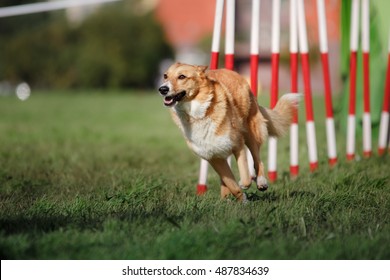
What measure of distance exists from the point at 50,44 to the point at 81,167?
29.7m

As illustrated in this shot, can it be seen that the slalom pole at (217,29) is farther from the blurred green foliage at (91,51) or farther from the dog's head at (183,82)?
the blurred green foliage at (91,51)

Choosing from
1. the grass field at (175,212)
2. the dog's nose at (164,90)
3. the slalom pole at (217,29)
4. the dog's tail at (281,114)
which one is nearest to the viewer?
the grass field at (175,212)

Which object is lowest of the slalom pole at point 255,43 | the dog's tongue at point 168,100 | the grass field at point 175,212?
the grass field at point 175,212

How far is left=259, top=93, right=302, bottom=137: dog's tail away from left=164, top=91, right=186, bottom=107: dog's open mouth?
1065 mm

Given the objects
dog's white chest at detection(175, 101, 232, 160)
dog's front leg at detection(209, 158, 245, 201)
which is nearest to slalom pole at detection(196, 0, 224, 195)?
dog's front leg at detection(209, 158, 245, 201)

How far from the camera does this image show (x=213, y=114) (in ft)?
17.0

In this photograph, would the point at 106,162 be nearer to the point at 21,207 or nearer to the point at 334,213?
the point at 21,207

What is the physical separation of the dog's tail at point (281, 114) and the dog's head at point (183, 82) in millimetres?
974

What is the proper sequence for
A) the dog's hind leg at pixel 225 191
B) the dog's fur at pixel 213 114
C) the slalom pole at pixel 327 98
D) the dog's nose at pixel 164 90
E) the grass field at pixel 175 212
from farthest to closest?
the slalom pole at pixel 327 98, the dog's hind leg at pixel 225 191, the dog's fur at pixel 213 114, the dog's nose at pixel 164 90, the grass field at pixel 175 212

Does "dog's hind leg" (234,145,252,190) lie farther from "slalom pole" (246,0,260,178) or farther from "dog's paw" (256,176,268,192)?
"slalom pole" (246,0,260,178)

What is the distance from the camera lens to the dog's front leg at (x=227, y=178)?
210 inches

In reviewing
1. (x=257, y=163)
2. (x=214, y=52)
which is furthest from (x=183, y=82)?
(x=214, y=52)

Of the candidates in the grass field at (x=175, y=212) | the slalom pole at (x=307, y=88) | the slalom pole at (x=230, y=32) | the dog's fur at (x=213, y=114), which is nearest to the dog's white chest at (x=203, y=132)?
the dog's fur at (x=213, y=114)

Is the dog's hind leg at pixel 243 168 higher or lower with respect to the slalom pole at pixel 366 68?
lower
